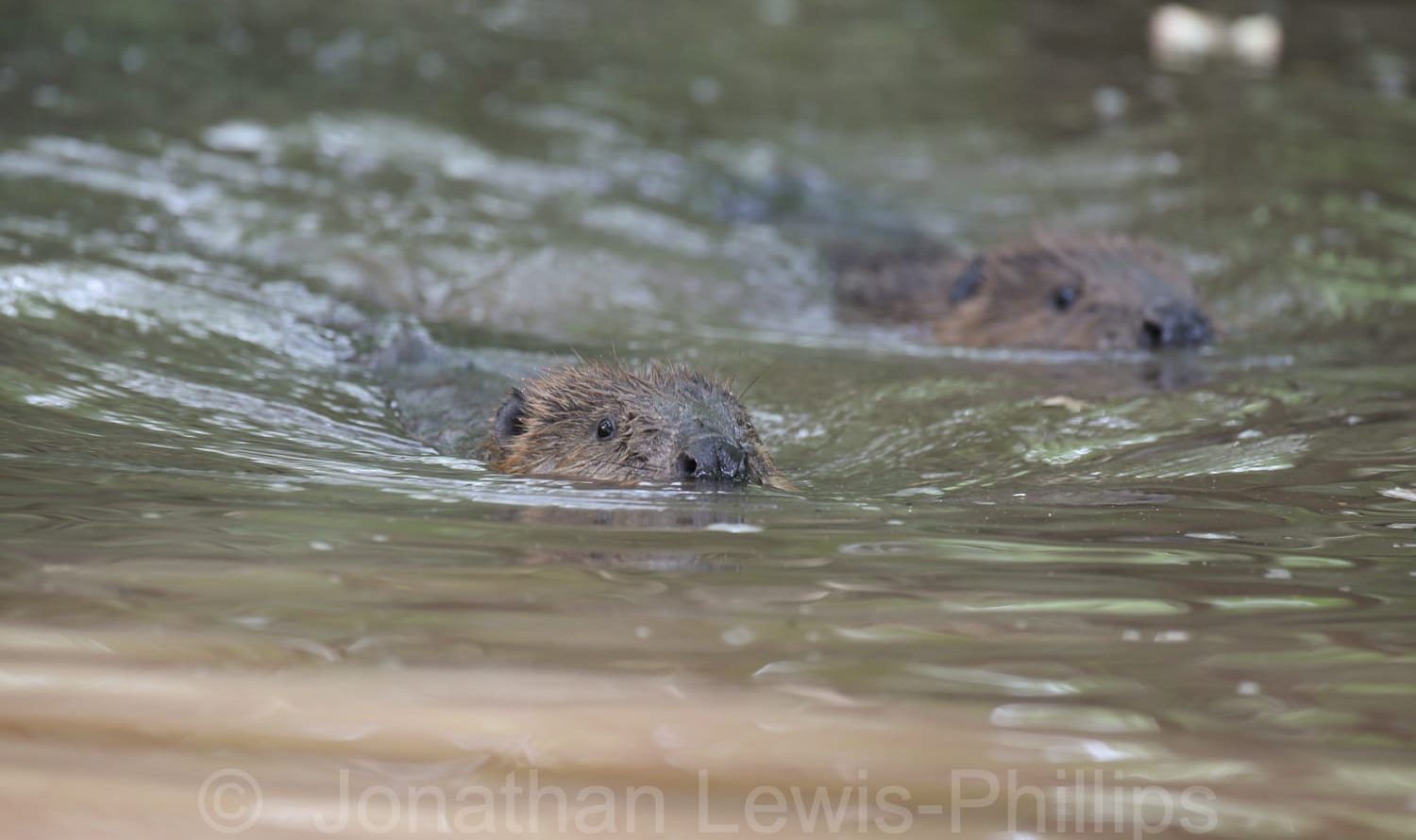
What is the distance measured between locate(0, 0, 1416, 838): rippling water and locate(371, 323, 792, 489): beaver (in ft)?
0.44

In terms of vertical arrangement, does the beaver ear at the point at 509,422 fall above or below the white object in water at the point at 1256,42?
below

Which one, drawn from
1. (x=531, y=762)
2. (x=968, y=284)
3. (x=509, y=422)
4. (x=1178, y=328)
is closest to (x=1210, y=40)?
(x=968, y=284)

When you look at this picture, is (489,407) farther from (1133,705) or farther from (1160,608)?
(1133,705)

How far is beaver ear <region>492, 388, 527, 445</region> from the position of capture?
14.1ft

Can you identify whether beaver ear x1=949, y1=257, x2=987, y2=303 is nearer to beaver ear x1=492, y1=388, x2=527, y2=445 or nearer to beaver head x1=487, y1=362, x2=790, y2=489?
beaver head x1=487, y1=362, x2=790, y2=489

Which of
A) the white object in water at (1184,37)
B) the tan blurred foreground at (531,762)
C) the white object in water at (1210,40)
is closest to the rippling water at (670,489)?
the tan blurred foreground at (531,762)

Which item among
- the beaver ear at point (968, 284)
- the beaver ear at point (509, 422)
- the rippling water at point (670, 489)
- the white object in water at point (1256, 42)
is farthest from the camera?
the white object in water at point (1256, 42)

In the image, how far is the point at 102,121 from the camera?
8.30 m

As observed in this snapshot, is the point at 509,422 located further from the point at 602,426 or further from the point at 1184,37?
the point at 1184,37

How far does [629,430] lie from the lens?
407 cm

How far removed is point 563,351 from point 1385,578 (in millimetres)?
3333

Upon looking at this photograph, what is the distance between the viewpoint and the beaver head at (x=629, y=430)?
3.86 meters

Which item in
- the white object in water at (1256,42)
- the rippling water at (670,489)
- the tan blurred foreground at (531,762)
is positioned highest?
the white object in water at (1256,42)

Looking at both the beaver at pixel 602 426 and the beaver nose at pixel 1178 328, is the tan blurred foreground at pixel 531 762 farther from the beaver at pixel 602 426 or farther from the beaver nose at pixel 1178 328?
the beaver nose at pixel 1178 328
